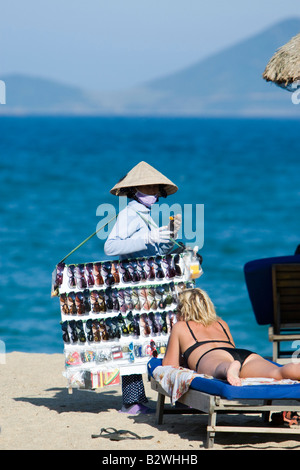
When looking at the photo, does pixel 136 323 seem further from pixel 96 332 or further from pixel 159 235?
pixel 159 235

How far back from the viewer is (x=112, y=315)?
6.12 metres

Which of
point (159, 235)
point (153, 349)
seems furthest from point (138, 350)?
point (159, 235)

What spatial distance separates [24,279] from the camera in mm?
18828

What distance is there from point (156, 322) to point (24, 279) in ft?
42.5

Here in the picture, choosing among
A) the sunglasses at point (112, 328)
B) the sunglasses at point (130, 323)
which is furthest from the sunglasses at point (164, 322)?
the sunglasses at point (112, 328)

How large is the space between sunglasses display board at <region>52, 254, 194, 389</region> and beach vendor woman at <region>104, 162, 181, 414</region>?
0.13m

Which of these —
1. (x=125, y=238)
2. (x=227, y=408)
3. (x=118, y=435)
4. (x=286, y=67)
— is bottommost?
(x=118, y=435)

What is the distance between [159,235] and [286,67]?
2.00 m

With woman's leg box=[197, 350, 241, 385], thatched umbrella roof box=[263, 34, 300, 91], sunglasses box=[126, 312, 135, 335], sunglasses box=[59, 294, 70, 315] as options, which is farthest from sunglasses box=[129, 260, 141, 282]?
thatched umbrella roof box=[263, 34, 300, 91]

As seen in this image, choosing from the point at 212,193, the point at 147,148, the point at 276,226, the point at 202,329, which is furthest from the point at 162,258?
the point at 147,148

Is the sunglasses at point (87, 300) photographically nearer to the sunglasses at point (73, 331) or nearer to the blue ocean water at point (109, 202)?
the sunglasses at point (73, 331)

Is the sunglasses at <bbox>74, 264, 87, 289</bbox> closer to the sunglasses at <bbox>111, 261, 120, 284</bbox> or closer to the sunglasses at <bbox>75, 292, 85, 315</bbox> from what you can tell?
the sunglasses at <bbox>75, 292, 85, 315</bbox>

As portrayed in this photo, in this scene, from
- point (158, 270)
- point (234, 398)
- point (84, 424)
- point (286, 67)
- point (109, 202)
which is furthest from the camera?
point (109, 202)
